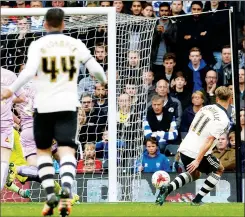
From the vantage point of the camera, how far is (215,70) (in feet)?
61.2

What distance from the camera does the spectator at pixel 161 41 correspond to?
62.1 feet

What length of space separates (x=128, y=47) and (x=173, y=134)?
6.10ft

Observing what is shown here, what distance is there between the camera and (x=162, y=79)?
18594 mm

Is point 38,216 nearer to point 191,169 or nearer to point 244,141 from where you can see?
point 191,169

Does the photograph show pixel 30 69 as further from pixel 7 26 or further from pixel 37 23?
pixel 7 26

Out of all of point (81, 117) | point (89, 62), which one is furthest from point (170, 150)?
point (89, 62)

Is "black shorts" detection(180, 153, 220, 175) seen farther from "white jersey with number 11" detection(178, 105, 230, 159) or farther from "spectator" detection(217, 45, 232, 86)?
"spectator" detection(217, 45, 232, 86)

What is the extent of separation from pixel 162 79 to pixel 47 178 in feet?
27.6

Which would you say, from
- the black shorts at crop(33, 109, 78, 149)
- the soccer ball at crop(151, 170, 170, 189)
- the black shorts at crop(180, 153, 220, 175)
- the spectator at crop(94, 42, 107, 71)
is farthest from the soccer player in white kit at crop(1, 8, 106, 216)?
the spectator at crop(94, 42, 107, 71)

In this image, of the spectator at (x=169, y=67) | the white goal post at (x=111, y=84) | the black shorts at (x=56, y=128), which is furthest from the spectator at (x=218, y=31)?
the black shorts at (x=56, y=128)

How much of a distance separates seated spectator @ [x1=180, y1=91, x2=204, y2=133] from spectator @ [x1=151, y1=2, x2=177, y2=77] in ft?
3.55

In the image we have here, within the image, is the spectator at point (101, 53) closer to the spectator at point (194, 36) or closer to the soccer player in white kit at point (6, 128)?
the spectator at point (194, 36)

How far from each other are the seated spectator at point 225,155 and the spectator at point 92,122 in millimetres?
2102

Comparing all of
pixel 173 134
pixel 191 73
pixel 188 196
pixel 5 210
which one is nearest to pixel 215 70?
pixel 191 73
